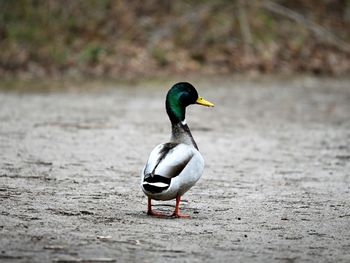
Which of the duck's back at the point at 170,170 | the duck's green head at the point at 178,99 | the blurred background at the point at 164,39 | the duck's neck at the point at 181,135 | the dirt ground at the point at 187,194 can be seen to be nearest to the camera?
the dirt ground at the point at 187,194

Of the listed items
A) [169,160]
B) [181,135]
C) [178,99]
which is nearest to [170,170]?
[169,160]

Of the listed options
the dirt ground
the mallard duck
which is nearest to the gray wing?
the mallard duck

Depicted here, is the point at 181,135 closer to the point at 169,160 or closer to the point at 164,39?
the point at 169,160

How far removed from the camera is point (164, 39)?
76.3 feet

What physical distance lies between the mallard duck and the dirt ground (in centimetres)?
29

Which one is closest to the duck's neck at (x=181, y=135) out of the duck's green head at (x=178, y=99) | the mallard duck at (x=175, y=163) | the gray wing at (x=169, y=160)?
the mallard duck at (x=175, y=163)

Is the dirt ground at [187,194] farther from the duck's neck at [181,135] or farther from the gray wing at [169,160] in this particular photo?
the duck's neck at [181,135]

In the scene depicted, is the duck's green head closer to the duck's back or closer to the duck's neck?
the duck's neck

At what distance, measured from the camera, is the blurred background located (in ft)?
70.3

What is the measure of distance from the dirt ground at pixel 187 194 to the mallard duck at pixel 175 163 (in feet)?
0.94

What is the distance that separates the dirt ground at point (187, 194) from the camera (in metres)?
6.35

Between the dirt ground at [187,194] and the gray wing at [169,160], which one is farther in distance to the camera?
the gray wing at [169,160]

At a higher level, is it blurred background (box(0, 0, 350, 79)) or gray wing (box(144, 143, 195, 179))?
blurred background (box(0, 0, 350, 79))

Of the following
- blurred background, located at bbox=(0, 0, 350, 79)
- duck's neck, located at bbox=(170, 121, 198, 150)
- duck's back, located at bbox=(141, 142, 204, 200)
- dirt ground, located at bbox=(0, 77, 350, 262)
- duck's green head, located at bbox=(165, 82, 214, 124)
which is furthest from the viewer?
blurred background, located at bbox=(0, 0, 350, 79)
